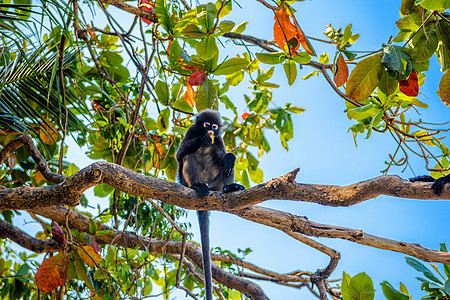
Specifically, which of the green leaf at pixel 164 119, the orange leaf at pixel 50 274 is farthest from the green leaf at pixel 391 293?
the orange leaf at pixel 50 274

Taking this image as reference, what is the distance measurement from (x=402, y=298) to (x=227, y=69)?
1.50 m

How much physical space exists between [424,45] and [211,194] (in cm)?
137

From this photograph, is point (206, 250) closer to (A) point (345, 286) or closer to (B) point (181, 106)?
(B) point (181, 106)

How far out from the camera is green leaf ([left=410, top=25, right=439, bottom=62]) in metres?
2.16

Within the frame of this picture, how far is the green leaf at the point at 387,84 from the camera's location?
227cm

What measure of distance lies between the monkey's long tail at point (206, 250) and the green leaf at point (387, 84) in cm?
162

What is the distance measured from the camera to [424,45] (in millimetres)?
2172

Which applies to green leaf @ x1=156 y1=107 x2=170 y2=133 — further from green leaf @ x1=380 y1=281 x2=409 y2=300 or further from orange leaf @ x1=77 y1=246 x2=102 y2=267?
green leaf @ x1=380 y1=281 x2=409 y2=300

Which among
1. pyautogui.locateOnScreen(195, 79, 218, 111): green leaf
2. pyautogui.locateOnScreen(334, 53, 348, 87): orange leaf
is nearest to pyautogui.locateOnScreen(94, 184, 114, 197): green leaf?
pyautogui.locateOnScreen(195, 79, 218, 111): green leaf

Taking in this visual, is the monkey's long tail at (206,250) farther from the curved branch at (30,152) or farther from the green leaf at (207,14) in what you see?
the green leaf at (207,14)

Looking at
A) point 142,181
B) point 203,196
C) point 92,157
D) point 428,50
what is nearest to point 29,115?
point 92,157

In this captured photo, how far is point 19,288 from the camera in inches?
151

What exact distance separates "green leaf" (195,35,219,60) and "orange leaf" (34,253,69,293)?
1.83 metres

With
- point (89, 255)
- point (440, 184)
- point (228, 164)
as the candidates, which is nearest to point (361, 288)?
point (440, 184)
